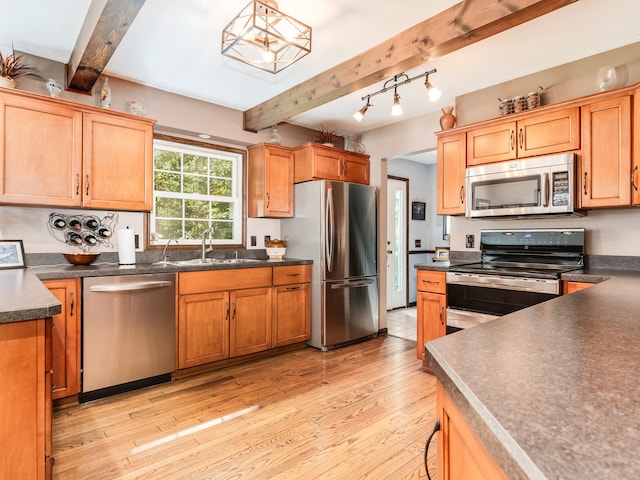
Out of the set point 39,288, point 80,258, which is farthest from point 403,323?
point 39,288

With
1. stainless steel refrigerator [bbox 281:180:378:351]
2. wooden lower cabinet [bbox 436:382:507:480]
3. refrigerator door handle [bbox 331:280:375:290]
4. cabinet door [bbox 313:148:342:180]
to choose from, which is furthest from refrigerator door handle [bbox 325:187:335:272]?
wooden lower cabinet [bbox 436:382:507:480]

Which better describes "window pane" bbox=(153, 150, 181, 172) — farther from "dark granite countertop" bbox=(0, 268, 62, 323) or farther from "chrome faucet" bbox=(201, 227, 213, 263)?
"dark granite countertop" bbox=(0, 268, 62, 323)

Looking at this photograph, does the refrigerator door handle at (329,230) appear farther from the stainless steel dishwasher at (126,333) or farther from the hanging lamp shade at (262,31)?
the hanging lamp shade at (262,31)

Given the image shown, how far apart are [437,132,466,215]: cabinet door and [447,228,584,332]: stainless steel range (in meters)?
0.44

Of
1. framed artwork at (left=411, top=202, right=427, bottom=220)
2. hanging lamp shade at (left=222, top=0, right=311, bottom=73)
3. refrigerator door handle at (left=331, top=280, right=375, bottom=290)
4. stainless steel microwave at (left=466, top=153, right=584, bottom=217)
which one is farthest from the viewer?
framed artwork at (left=411, top=202, right=427, bottom=220)

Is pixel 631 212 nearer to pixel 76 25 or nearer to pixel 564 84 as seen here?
pixel 564 84

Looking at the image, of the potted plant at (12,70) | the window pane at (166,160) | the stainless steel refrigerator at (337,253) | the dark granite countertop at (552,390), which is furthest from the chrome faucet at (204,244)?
the dark granite countertop at (552,390)

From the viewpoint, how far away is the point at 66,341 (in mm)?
2457

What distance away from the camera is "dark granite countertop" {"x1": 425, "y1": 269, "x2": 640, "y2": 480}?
0.41 m

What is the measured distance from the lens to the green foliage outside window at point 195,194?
11.6 ft

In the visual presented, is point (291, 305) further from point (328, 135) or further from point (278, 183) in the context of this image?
point (328, 135)

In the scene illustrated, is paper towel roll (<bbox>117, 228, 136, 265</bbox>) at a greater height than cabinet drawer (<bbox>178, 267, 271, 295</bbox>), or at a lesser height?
greater

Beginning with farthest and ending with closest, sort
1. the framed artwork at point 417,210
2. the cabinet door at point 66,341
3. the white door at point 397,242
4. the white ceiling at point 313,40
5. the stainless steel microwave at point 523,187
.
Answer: the framed artwork at point 417,210, the white door at point 397,242, the stainless steel microwave at point 523,187, the cabinet door at point 66,341, the white ceiling at point 313,40

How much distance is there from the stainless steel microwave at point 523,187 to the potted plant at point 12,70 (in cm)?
351
